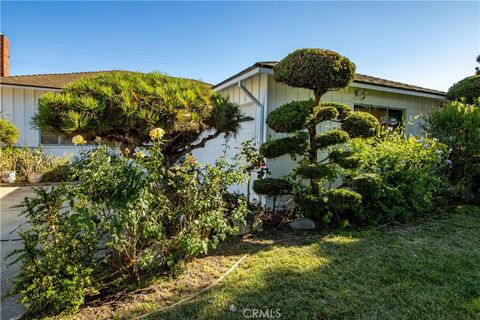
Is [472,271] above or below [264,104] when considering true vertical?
below

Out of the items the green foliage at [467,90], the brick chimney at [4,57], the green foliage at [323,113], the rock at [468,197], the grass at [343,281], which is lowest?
the grass at [343,281]

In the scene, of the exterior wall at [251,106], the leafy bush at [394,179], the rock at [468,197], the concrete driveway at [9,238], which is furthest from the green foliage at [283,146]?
the rock at [468,197]

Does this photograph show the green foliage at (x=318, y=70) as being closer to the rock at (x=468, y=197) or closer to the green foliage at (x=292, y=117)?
the green foliage at (x=292, y=117)

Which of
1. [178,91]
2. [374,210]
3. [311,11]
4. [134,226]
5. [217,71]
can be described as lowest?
[374,210]

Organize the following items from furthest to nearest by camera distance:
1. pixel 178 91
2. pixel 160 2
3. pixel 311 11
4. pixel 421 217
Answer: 1. pixel 160 2
2. pixel 311 11
3. pixel 421 217
4. pixel 178 91

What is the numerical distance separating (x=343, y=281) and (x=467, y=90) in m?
7.59

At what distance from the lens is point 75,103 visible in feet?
10.2

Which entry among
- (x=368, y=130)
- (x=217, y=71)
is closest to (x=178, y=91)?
(x=368, y=130)

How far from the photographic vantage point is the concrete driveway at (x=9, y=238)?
91.2 inches

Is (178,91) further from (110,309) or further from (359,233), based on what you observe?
(359,233)

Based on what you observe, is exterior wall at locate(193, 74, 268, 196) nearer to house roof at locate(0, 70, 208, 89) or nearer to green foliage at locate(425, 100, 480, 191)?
green foliage at locate(425, 100, 480, 191)

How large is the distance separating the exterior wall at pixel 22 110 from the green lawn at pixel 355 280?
1018 cm

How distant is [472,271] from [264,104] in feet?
13.5

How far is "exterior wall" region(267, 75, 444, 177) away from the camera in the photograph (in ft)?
18.8
